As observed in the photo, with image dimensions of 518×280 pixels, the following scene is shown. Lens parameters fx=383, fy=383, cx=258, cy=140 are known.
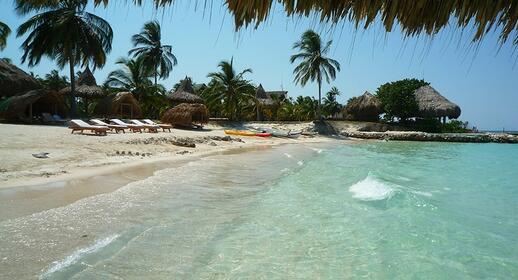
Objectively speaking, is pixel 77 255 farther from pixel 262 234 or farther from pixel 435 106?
pixel 435 106

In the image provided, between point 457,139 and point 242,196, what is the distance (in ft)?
91.3

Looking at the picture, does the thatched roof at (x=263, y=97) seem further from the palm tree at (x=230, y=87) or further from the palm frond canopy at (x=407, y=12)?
the palm frond canopy at (x=407, y=12)

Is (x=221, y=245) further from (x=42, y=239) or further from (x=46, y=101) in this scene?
(x=46, y=101)

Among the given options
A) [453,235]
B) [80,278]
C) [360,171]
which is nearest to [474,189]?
[360,171]

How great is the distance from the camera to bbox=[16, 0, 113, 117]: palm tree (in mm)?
20875

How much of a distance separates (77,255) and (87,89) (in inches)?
963

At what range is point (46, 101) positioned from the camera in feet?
69.1

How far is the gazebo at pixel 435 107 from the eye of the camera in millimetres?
35062

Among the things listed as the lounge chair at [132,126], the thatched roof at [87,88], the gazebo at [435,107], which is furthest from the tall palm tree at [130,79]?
the gazebo at [435,107]

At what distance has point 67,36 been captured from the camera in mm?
20797

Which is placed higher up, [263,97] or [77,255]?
[263,97]

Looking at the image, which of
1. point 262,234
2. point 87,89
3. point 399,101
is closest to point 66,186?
point 262,234

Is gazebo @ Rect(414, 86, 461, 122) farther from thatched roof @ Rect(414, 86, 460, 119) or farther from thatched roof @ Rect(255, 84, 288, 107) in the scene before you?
thatched roof @ Rect(255, 84, 288, 107)

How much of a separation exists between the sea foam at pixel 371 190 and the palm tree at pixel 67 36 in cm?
1829
